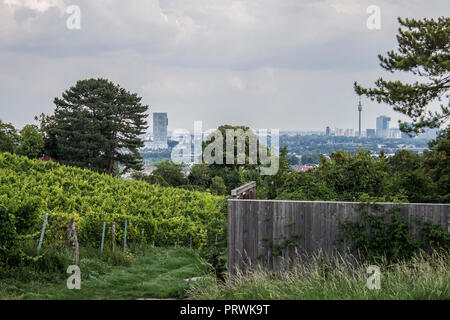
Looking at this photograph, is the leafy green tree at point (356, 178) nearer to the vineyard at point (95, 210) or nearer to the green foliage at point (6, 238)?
the vineyard at point (95, 210)

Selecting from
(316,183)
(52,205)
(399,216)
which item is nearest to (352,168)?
(316,183)

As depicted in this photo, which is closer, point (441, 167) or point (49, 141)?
point (441, 167)

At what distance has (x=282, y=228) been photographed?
26.3 ft

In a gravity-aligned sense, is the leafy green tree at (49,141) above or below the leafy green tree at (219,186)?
above

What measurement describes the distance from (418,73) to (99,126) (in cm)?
4028

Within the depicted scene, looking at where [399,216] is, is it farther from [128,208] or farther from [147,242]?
[128,208]

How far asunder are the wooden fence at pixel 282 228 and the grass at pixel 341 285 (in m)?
0.25

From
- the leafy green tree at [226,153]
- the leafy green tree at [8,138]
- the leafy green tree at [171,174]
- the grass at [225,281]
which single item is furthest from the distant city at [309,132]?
Result: the grass at [225,281]

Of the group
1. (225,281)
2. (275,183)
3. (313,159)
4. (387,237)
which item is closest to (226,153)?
(313,159)

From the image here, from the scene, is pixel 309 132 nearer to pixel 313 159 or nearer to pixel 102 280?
pixel 313 159

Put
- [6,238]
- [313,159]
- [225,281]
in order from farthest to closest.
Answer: [313,159] → [6,238] → [225,281]

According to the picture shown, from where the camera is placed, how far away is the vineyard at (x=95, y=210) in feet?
33.4

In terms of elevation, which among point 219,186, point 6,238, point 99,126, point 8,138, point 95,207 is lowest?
point 219,186
